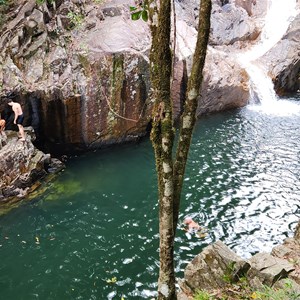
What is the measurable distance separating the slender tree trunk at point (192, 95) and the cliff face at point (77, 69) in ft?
33.5

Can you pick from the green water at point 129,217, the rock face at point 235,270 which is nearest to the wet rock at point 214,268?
the rock face at point 235,270

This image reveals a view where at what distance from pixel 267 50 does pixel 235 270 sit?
2429cm

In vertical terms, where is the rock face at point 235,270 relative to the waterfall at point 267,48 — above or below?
below

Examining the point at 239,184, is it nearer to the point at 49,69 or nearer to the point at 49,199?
the point at 49,199

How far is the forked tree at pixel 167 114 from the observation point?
156 inches

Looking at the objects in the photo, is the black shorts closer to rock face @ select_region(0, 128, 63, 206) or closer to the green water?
rock face @ select_region(0, 128, 63, 206)

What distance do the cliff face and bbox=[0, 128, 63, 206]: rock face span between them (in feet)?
4.81

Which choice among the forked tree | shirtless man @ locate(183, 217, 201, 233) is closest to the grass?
the forked tree

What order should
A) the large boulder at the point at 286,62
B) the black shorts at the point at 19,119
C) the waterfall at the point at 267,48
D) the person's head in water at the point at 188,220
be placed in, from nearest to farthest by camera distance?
the person's head in water at the point at 188,220 < the black shorts at the point at 19,119 < the waterfall at the point at 267,48 < the large boulder at the point at 286,62

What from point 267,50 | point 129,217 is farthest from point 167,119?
point 267,50

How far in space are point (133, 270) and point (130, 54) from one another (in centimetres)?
1006

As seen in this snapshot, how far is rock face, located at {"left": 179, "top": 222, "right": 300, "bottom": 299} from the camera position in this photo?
606 cm

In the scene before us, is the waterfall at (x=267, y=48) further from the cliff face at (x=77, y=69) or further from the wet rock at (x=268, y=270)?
the wet rock at (x=268, y=270)

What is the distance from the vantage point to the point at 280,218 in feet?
35.1
